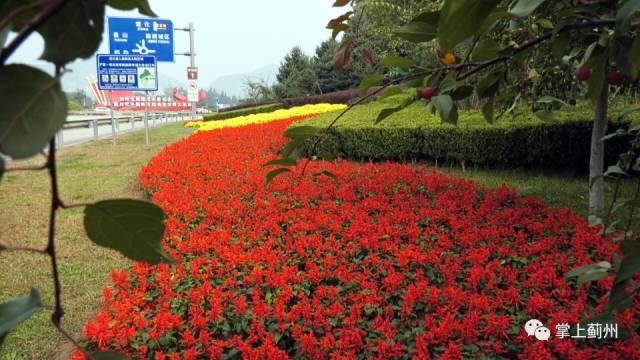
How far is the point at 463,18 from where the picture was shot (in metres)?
0.48

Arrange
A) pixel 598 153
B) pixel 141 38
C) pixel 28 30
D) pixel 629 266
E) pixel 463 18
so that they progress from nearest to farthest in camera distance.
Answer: pixel 28 30 < pixel 463 18 < pixel 629 266 < pixel 598 153 < pixel 141 38

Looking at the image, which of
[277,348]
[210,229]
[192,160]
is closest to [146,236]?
[277,348]


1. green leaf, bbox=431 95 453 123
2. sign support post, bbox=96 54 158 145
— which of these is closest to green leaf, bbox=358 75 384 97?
green leaf, bbox=431 95 453 123

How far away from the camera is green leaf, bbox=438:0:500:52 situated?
18.5 inches

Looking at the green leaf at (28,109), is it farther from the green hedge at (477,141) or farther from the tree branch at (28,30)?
the green hedge at (477,141)

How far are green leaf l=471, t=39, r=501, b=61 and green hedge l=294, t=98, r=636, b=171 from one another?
3.88m

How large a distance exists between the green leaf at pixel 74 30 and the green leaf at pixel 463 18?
1.09 feet

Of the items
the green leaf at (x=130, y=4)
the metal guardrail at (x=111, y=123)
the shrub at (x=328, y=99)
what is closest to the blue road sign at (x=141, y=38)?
the metal guardrail at (x=111, y=123)

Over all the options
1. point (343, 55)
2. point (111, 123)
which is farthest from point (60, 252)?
point (111, 123)

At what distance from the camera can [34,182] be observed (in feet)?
23.3

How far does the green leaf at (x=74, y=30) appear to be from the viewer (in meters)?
0.29

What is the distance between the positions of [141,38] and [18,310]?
618 inches

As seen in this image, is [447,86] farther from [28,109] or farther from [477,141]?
[477,141]

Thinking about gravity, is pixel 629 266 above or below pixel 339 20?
below
